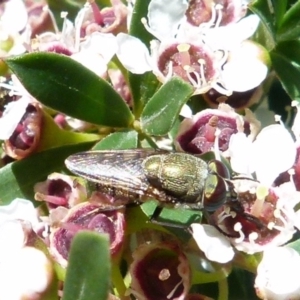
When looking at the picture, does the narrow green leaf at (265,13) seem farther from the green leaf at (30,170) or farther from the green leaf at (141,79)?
the green leaf at (30,170)

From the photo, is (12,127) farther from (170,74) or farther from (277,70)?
(277,70)

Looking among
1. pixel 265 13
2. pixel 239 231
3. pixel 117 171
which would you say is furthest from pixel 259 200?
pixel 265 13

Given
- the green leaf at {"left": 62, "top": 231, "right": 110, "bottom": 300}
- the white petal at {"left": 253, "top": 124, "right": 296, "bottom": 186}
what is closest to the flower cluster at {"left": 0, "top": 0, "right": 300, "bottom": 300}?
the white petal at {"left": 253, "top": 124, "right": 296, "bottom": 186}

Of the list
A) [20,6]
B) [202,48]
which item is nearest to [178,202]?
[202,48]

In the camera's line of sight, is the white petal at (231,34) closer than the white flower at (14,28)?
Yes

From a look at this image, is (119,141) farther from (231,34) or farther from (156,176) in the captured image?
(231,34)

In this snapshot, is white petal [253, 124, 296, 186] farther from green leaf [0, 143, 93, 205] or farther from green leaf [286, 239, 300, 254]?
green leaf [0, 143, 93, 205]

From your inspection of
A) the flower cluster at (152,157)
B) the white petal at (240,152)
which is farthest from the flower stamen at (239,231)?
the white petal at (240,152)
